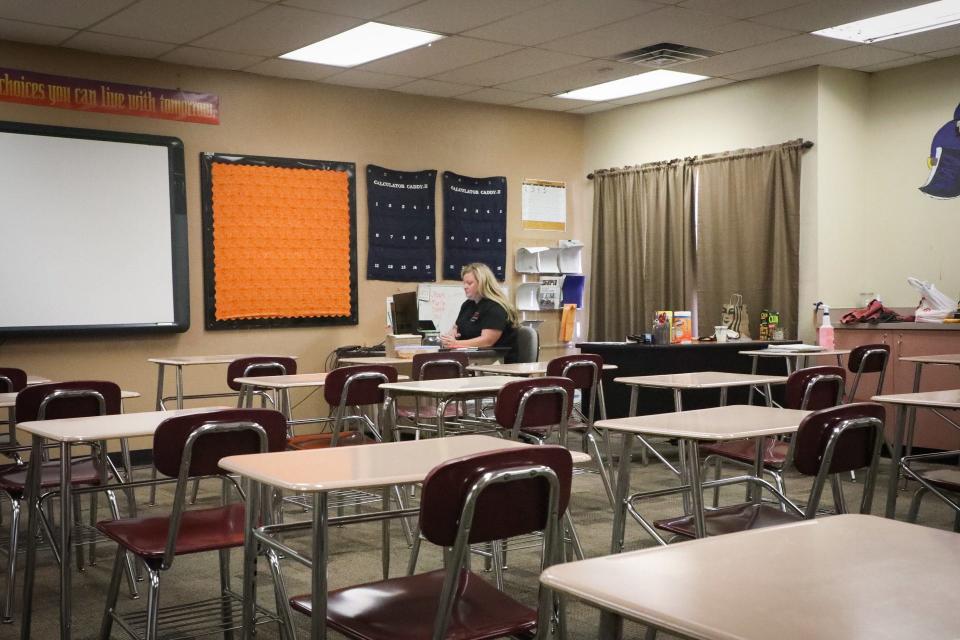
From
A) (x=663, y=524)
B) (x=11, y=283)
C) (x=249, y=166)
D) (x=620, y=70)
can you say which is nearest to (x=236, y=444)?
(x=663, y=524)

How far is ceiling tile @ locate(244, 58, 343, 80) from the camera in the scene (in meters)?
6.81

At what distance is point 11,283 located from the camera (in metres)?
6.11

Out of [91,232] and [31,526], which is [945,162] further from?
[31,526]

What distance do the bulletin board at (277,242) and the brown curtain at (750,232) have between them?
2.87 metres

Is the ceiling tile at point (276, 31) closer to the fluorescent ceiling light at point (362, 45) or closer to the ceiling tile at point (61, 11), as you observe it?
the fluorescent ceiling light at point (362, 45)

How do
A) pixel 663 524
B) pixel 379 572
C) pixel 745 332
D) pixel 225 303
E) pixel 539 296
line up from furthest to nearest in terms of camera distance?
pixel 539 296, pixel 745 332, pixel 225 303, pixel 379 572, pixel 663 524

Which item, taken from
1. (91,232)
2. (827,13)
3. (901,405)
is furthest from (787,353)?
(91,232)

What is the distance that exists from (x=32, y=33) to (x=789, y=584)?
602 centimetres

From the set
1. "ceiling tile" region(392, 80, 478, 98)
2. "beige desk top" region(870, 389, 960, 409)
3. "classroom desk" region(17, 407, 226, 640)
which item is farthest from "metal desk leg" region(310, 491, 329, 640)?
"ceiling tile" region(392, 80, 478, 98)

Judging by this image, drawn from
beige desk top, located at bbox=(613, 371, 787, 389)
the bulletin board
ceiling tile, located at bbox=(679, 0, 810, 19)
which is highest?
ceiling tile, located at bbox=(679, 0, 810, 19)

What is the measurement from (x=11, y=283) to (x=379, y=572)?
3.67 m

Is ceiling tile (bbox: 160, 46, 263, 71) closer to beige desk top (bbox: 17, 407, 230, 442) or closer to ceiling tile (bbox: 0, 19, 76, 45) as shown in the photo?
ceiling tile (bbox: 0, 19, 76, 45)

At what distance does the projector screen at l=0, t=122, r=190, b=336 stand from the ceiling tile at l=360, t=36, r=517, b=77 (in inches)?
64.9

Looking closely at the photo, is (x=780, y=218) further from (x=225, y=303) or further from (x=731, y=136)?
(x=225, y=303)
